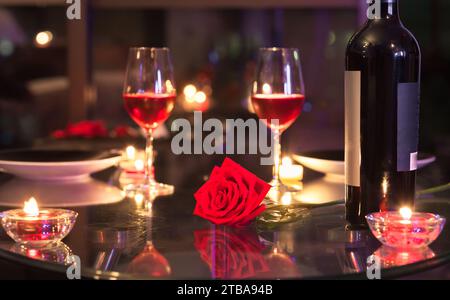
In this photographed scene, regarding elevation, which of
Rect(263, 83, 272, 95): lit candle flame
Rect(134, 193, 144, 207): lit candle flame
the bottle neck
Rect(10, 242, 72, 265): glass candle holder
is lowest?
Rect(10, 242, 72, 265): glass candle holder

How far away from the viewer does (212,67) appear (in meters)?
4.37

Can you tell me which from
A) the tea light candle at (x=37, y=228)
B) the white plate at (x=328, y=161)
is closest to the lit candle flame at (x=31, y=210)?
the tea light candle at (x=37, y=228)

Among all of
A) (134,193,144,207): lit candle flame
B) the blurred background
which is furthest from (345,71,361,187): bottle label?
the blurred background

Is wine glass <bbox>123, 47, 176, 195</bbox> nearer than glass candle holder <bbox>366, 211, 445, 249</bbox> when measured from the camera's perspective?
No

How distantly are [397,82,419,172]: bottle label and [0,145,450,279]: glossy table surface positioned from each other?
11 centimetres

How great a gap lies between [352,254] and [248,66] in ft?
11.2

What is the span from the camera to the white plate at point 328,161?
156 centimetres

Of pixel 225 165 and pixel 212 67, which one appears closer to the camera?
pixel 225 165

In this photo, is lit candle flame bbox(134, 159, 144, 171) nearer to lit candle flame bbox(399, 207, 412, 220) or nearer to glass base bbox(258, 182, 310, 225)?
glass base bbox(258, 182, 310, 225)

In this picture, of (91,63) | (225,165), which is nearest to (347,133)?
(225,165)

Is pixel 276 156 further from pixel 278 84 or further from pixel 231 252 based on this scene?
pixel 231 252

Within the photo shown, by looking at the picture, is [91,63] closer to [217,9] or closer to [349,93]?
[217,9]

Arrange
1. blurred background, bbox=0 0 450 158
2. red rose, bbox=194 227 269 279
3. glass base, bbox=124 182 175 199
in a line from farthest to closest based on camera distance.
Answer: blurred background, bbox=0 0 450 158, glass base, bbox=124 182 175 199, red rose, bbox=194 227 269 279

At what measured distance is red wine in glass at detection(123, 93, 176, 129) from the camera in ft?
4.91
